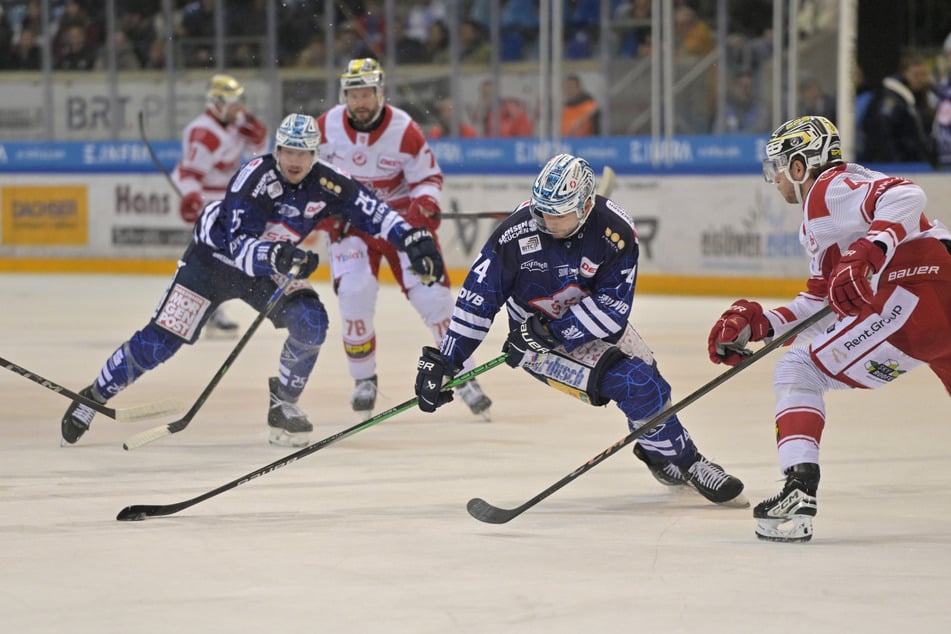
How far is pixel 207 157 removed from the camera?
10180mm

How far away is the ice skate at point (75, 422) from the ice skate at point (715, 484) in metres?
2.21

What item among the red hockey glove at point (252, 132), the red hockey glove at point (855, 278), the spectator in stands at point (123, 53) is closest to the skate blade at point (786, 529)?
the red hockey glove at point (855, 278)

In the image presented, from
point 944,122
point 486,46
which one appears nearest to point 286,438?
point 944,122

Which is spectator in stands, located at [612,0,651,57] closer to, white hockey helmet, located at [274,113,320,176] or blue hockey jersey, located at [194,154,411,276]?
blue hockey jersey, located at [194,154,411,276]

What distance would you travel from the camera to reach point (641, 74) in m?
12.1

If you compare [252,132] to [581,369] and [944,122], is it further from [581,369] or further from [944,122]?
[581,369]

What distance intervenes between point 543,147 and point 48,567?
888 centimetres

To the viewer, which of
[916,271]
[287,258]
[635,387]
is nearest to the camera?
[916,271]

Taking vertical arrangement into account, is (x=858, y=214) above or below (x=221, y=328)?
above

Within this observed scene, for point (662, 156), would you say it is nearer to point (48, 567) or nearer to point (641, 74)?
point (641, 74)

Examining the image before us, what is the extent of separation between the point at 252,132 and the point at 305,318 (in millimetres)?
4753

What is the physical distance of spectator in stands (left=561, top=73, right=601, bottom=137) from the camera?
40.4ft

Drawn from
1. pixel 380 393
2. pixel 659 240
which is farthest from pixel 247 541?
pixel 659 240

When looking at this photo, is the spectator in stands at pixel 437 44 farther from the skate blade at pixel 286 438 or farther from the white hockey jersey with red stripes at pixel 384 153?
the skate blade at pixel 286 438
